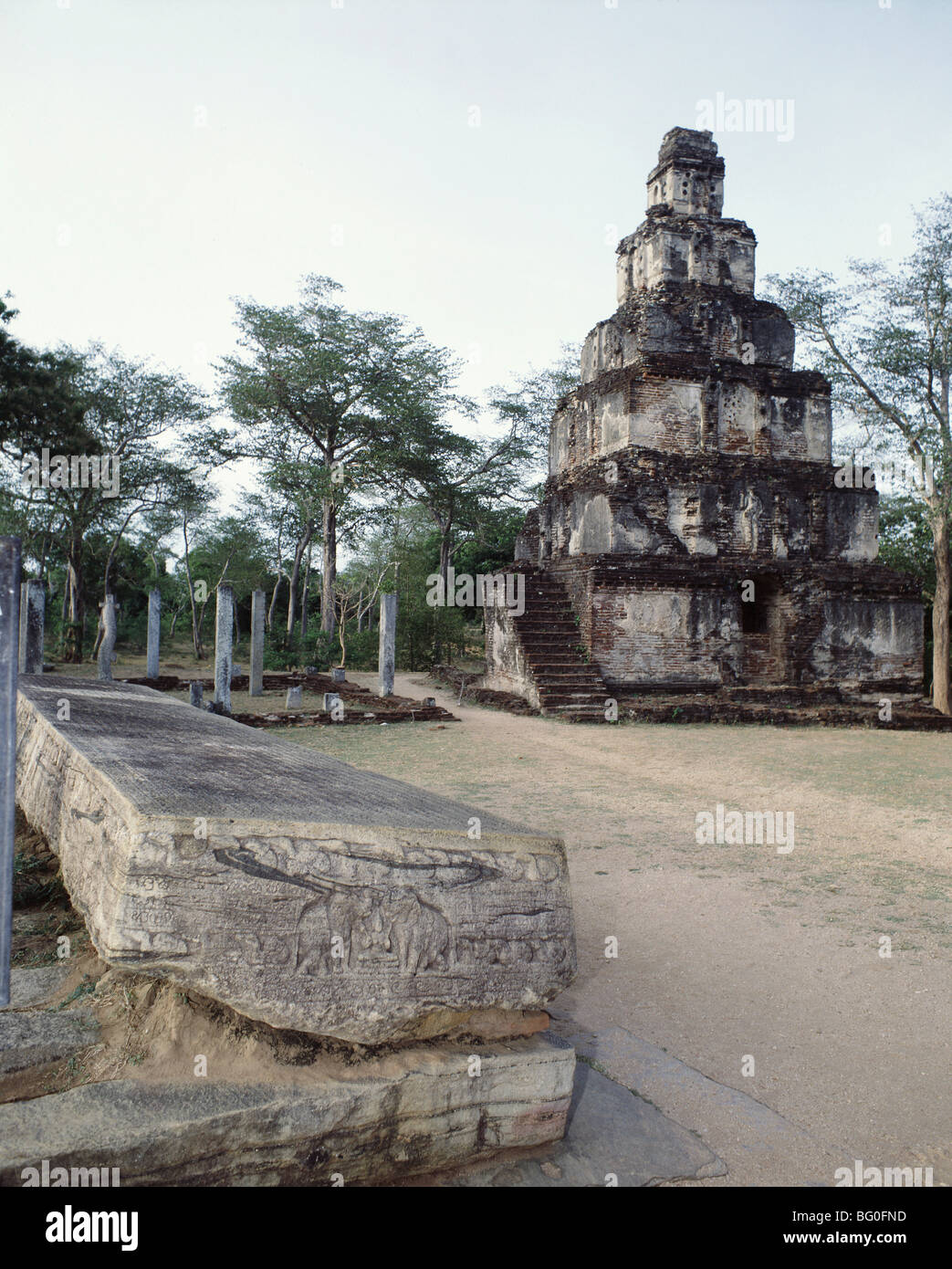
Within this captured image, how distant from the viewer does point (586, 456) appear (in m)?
16.1

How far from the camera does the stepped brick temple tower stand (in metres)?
13.5

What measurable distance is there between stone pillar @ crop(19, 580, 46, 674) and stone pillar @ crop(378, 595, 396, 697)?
5.03 m

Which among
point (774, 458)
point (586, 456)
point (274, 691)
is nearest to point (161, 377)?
point (274, 691)

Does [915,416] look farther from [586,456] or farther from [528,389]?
[528,389]

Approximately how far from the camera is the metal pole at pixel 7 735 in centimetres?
172

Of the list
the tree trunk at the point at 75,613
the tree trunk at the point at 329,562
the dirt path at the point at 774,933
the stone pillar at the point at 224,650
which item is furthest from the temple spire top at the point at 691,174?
the tree trunk at the point at 75,613

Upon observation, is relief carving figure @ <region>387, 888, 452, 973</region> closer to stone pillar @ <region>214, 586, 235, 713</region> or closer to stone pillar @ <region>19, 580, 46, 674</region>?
stone pillar @ <region>19, 580, 46, 674</region>

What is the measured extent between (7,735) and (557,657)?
38.8 ft

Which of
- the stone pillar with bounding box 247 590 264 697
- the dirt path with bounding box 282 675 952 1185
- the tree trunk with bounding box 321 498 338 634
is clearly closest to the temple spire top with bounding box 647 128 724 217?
the tree trunk with bounding box 321 498 338 634

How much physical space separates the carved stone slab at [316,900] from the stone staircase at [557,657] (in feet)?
33.7

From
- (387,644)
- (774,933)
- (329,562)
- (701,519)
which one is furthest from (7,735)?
(329,562)

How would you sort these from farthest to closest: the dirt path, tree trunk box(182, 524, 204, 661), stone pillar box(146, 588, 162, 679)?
1. tree trunk box(182, 524, 204, 661)
2. stone pillar box(146, 588, 162, 679)
3. the dirt path

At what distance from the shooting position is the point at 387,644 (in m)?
13.6

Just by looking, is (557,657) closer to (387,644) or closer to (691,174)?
(387,644)
